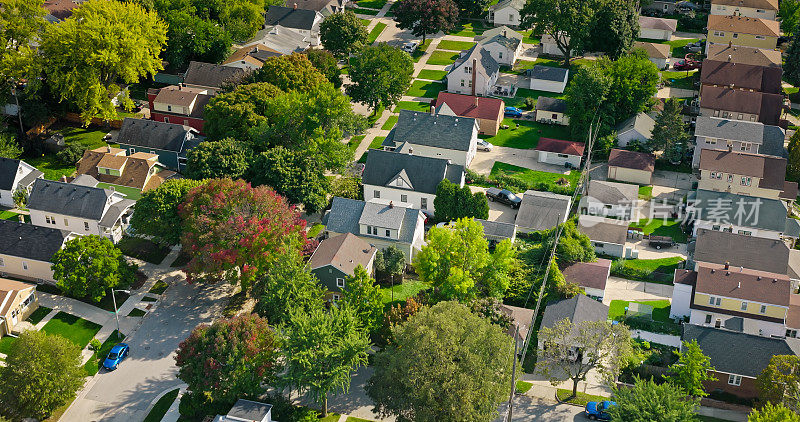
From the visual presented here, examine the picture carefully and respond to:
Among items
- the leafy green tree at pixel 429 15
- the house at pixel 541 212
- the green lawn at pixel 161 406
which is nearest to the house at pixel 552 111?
the house at pixel 541 212

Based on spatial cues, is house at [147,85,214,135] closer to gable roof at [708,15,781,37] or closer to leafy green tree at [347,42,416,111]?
leafy green tree at [347,42,416,111]

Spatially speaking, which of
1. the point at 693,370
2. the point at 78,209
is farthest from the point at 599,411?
the point at 78,209

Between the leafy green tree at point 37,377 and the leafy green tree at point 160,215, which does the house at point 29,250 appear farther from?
the leafy green tree at point 37,377

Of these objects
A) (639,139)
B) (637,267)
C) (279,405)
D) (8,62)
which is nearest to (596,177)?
(639,139)

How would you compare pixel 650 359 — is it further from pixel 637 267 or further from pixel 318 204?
pixel 318 204

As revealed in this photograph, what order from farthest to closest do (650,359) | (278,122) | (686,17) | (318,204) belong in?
(686,17) → (278,122) → (318,204) → (650,359)

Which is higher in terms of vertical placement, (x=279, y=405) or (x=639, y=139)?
(x=639, y=139)
